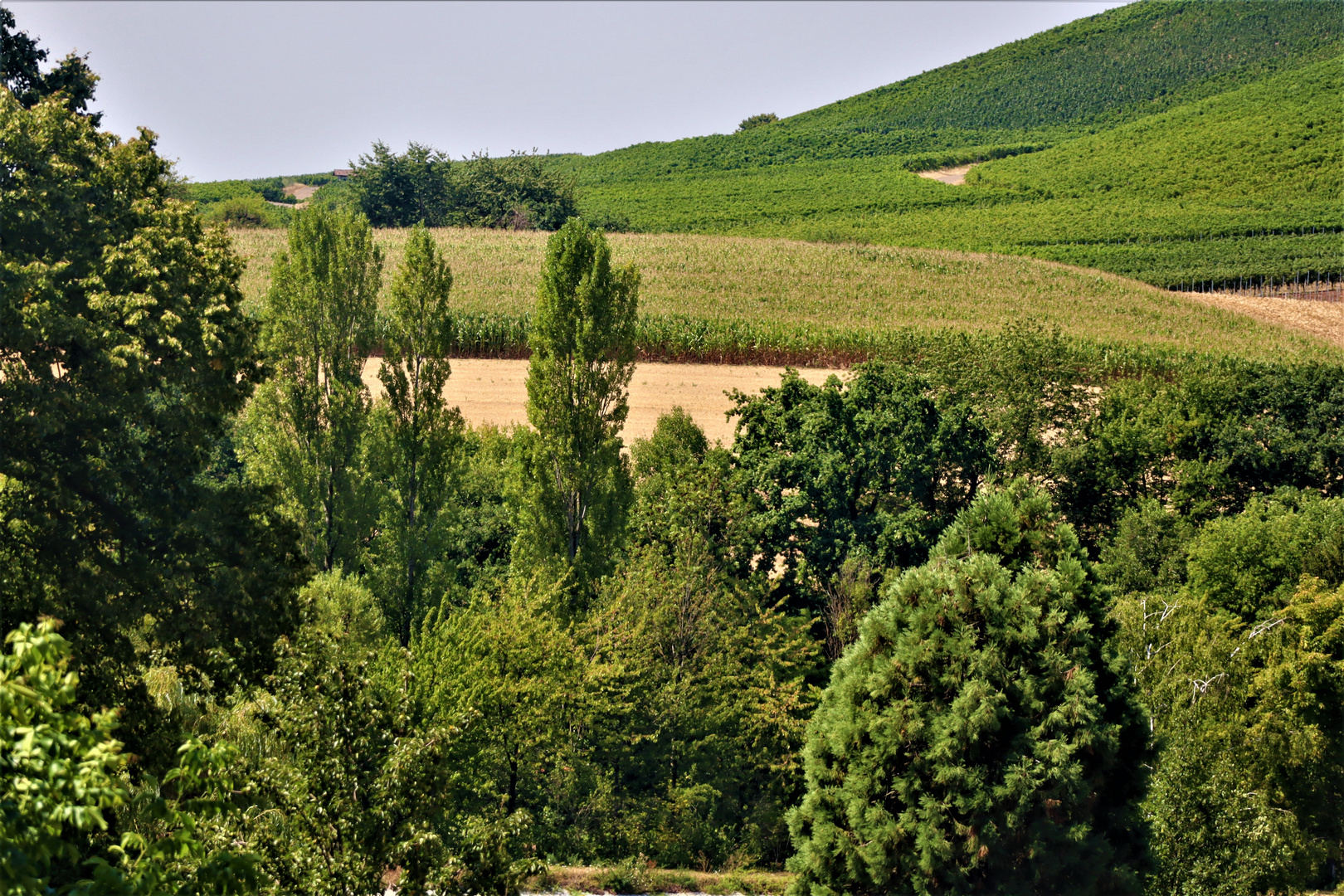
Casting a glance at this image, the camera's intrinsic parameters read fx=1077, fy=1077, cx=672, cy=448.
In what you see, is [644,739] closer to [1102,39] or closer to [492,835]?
[492,835]

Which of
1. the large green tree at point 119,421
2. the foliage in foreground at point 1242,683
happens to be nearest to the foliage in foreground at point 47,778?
the large green tree at point 119,421

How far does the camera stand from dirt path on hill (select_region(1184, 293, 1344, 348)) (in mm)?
67562

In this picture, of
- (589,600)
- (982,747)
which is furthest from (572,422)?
(982,747)

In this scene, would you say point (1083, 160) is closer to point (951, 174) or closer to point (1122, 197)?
point (951, 174)

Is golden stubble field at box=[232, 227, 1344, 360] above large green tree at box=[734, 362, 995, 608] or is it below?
above

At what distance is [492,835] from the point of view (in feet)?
37.4

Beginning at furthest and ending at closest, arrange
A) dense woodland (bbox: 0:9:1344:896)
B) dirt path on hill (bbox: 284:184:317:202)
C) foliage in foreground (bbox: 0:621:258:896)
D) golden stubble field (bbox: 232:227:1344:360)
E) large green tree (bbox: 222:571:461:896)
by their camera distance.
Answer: dirt path on hill (bbox: 284:184:317:202), golden stubble field (bbox: 232:227:1344:360), dense woodland (bbox: 0:9:1344:896), large green tree (bbox: 222:571:461:896), foliage in foreground (bbox: 0:621:258:896)

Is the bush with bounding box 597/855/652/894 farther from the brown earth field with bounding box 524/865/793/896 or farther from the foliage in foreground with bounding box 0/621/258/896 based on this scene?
the foliage in foreground with bounding box 0/621/258/896

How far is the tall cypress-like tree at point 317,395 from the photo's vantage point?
26.5 metres

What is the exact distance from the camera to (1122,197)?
112 m

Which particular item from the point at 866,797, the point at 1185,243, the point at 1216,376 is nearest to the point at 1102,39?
the point at 1185,243

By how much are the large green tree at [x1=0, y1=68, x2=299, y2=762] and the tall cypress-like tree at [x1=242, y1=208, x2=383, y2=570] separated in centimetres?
1027

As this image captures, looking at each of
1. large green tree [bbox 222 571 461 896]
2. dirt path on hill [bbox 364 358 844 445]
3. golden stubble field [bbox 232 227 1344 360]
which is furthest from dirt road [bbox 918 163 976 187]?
large green tree [bbox 222 571 461 896]

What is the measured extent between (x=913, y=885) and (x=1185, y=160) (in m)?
122
